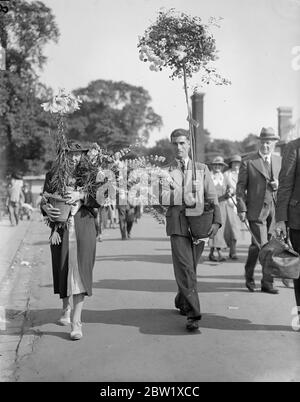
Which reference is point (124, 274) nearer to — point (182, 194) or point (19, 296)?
point (19, 296)

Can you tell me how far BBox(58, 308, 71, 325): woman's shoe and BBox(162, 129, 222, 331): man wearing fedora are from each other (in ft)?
4.23

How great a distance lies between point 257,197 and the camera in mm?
7348

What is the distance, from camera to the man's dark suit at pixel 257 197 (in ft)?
24.0

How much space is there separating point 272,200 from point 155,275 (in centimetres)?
253

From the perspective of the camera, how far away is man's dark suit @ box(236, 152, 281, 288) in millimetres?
7316

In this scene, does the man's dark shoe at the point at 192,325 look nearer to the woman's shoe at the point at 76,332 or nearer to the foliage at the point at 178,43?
the woman's shoe at the point at 76,332

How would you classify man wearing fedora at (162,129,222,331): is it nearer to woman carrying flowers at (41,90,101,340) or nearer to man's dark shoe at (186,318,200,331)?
man's dark shoe at (186,318,200,331)

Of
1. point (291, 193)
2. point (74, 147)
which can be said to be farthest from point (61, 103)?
point (291, 193)

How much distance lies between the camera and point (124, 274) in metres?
9.09

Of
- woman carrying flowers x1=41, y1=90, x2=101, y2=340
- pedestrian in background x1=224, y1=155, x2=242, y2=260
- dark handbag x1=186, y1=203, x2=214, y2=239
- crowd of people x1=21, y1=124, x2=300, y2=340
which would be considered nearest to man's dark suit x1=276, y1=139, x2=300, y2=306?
crowd of people x1=21, y1=124, x2=300, y2=340

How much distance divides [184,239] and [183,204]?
1.19 feet

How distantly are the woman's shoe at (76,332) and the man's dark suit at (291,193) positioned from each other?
213cm

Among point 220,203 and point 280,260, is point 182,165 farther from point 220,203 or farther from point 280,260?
point 220,203
